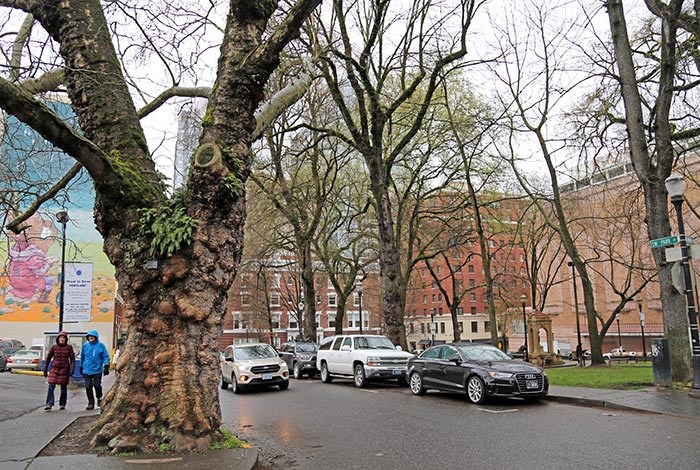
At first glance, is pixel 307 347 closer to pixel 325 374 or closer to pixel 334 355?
pixel 325 374

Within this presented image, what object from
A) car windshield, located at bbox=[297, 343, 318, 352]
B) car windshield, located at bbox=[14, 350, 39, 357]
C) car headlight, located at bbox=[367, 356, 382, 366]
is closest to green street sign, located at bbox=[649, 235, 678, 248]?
car headlight, located at bbox=[367, 356, 382, 366]

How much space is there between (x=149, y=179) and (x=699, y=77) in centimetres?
1642

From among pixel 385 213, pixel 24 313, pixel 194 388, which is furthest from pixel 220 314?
pixel 24 313

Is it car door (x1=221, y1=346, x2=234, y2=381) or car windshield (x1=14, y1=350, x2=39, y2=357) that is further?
car windshield (x1=14, y1=350, x2=39, y2=357)

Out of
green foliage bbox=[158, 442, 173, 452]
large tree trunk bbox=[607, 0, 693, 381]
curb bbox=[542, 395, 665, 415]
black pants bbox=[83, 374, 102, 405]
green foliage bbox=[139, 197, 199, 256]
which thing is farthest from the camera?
large tree trunk bbox=[607, 0, 693, 381]

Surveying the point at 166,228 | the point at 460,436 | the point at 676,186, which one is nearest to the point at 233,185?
the point at 166,228

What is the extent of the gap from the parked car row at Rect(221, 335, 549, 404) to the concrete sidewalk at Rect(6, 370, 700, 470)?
1.50 m

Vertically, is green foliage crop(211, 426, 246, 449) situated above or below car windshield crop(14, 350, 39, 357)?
below

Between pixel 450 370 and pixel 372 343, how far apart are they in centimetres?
603

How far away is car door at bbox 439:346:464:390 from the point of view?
541 inches

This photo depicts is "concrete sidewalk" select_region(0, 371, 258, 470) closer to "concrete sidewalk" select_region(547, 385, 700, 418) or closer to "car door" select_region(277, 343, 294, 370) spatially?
"concrete sidewalk" select_region(547, 385, 700, 418)

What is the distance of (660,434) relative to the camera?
8469 millimetres

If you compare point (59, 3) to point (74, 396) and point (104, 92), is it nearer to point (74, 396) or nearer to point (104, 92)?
point (104, 92)

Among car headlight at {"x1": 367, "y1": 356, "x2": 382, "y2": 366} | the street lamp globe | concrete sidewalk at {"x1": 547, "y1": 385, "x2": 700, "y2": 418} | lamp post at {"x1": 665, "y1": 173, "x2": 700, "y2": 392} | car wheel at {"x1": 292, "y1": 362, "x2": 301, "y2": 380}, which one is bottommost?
car wheel at {"x1": 292, "y1": 362, "x2": 301, "y2": 380}
